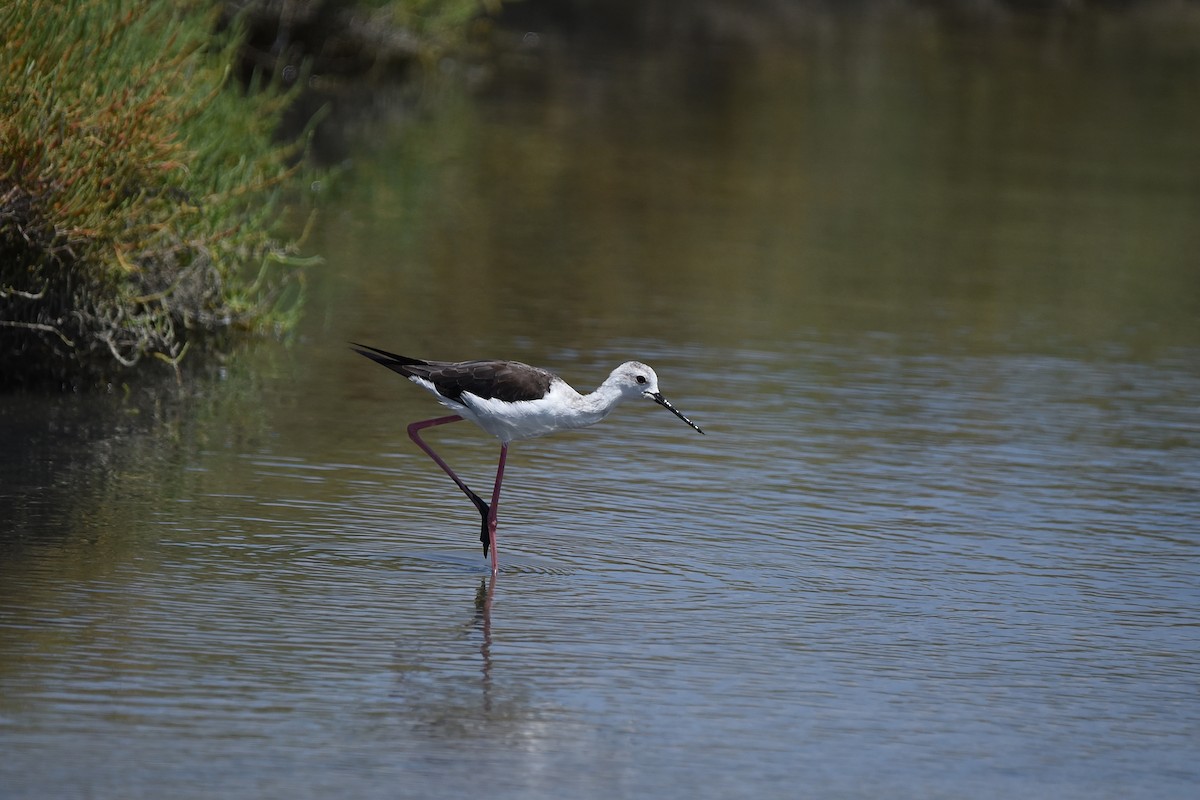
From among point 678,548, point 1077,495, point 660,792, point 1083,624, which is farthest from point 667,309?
point 660,792

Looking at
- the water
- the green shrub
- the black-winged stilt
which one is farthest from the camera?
the green shrub

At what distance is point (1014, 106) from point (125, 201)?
70.2 feet

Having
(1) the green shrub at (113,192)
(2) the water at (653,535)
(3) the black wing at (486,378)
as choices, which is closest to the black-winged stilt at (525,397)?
(3) the black wing at (486,378)

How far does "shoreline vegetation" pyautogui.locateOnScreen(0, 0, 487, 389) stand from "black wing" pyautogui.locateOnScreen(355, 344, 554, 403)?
7.37ft

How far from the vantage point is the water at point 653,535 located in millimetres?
6438

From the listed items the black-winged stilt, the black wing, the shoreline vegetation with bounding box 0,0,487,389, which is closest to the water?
the shoreline vegetation with bounding box 0,0,487,389

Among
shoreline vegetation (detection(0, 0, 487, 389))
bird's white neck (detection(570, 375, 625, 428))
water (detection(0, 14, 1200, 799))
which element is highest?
shoreline vegetation (detection(0, 0, 487, 389))

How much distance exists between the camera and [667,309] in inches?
580

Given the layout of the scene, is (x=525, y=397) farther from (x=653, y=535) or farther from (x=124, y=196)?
(x=124, y=196)

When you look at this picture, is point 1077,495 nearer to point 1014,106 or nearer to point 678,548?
point 678,548

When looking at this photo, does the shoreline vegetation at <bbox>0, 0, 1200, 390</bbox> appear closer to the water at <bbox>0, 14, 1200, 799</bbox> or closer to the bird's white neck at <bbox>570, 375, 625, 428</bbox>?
the water at <bbox>0, 14, 1200, 799</bbox>

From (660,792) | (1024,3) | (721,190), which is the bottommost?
(660,792)

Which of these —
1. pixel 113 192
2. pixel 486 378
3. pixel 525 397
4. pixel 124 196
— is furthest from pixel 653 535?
pixel 124 196

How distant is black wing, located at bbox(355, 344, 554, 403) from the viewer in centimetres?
844
